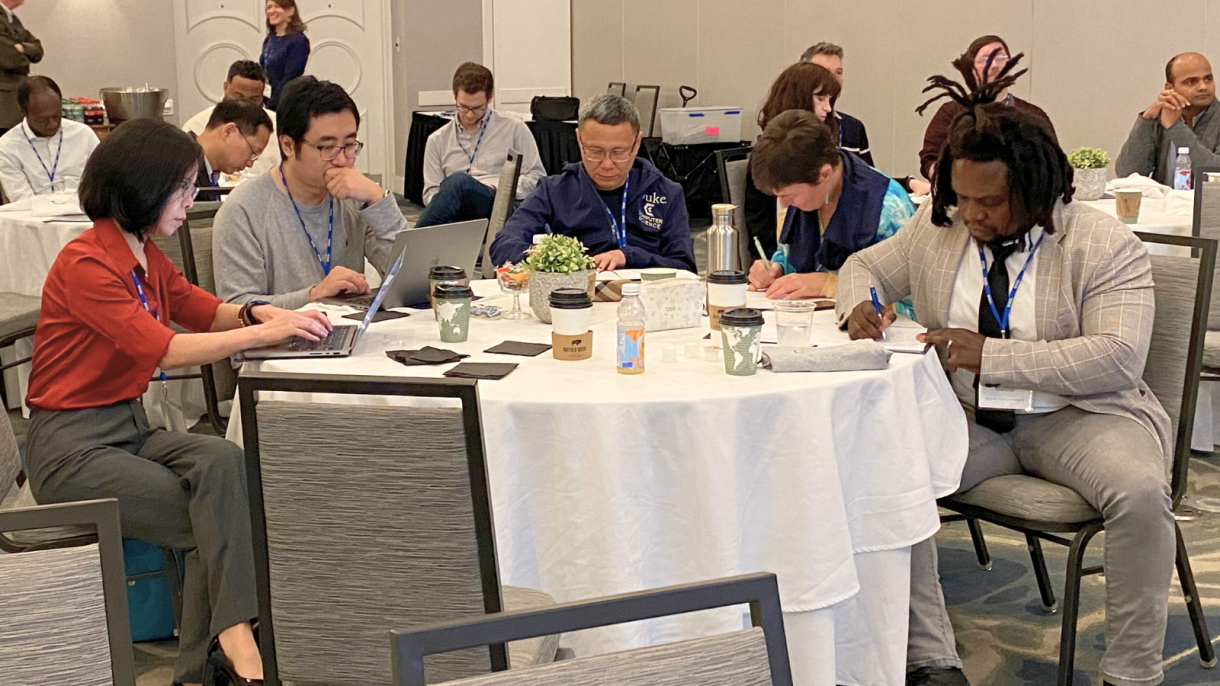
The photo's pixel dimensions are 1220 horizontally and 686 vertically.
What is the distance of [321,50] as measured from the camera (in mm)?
11672

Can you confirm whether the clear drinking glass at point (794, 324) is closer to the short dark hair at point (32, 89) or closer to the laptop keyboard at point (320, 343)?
the laptop keyboard at point (320, 343)

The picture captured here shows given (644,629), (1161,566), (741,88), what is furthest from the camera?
(741,88)

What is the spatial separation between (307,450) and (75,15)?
10.3 m

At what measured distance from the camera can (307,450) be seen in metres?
1.84

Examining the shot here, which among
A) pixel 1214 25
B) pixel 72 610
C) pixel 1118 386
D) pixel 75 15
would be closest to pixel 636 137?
pixel 1118 386

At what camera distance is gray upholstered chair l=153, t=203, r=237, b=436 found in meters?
3.44

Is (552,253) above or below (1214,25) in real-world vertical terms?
below

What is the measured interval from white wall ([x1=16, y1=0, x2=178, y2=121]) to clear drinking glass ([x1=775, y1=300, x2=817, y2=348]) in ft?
31.9

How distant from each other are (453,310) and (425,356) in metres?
0.18

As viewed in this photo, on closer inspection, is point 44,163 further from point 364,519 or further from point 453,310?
point 364,519

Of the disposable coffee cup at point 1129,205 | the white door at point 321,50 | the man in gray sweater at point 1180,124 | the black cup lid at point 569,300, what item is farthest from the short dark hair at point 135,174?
the white door at point 321,50

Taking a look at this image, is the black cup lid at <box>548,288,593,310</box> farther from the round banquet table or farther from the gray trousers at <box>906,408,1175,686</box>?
the gray trousers at <box>906,408,1175,686</box>

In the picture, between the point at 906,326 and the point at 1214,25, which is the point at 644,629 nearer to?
the point at 906,326

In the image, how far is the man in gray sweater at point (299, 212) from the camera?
10.8ft
